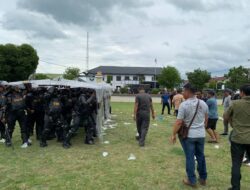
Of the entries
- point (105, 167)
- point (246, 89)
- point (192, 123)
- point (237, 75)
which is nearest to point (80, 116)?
point (105, 167)

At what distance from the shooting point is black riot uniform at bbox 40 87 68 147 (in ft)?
30.7

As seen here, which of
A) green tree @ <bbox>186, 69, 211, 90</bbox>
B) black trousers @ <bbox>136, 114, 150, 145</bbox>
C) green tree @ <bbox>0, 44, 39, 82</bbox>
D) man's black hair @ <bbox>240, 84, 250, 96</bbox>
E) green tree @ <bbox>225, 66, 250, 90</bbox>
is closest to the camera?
man's black hair @ <bbox>240, 84, 250, 96</bbox>

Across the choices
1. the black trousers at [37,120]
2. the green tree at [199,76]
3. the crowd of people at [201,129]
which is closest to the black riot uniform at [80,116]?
the black trousers at [37,120]

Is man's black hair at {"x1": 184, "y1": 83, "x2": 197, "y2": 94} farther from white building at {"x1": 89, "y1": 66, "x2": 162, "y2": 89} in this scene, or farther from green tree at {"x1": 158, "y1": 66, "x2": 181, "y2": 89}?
white building at {"x1": 89, "y1": 66, "x2": 162, "y2": 89}

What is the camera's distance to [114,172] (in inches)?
269

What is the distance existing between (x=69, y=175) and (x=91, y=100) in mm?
3371

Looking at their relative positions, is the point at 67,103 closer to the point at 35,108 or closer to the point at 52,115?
Result: the point at 52,115

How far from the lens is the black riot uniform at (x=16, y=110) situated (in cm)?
920

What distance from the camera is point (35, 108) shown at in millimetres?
9977

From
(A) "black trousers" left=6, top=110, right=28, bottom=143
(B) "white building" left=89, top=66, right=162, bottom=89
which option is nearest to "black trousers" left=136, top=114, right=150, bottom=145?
(A) "black trousers" left=6, top=110, right=28, bottom=143

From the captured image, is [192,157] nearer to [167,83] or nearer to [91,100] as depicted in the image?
[91,100]

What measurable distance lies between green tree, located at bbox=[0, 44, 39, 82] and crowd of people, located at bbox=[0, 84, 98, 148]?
39.5 m

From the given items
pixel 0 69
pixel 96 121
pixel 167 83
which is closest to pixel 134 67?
pixel 167 83

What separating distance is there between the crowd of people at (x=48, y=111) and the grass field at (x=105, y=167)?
0.43m
